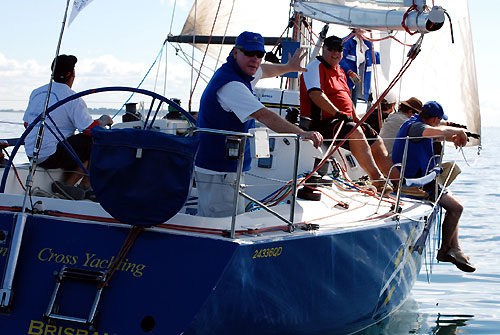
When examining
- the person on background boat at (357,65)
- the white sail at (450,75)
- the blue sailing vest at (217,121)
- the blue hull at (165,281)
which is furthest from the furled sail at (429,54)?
the blue hull at (165,281)

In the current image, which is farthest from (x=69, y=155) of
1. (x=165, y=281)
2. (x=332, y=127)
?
(x=332, y=127)

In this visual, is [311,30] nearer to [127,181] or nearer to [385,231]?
[385,231]

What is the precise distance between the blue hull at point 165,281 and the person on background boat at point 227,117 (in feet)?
1.82

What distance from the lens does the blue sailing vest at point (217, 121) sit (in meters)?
4.39

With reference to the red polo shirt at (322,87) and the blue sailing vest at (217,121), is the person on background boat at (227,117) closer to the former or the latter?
the blue sailing vest at (217,121)

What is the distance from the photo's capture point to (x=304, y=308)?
14.5 ft

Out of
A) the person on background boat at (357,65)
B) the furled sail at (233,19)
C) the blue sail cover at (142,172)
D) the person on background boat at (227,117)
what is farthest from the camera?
the furled sail at (233,19)

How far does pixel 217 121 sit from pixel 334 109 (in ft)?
6.27

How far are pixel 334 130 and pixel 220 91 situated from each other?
74.0 inches

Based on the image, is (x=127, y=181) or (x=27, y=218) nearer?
(x=127, y=181)

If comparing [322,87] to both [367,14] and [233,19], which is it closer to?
[367,14]

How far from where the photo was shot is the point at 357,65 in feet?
27.1

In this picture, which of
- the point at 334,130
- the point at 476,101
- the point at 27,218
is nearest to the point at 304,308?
the point at 27,218

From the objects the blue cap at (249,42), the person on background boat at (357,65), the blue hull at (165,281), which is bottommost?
the blue hull at (165,281)
